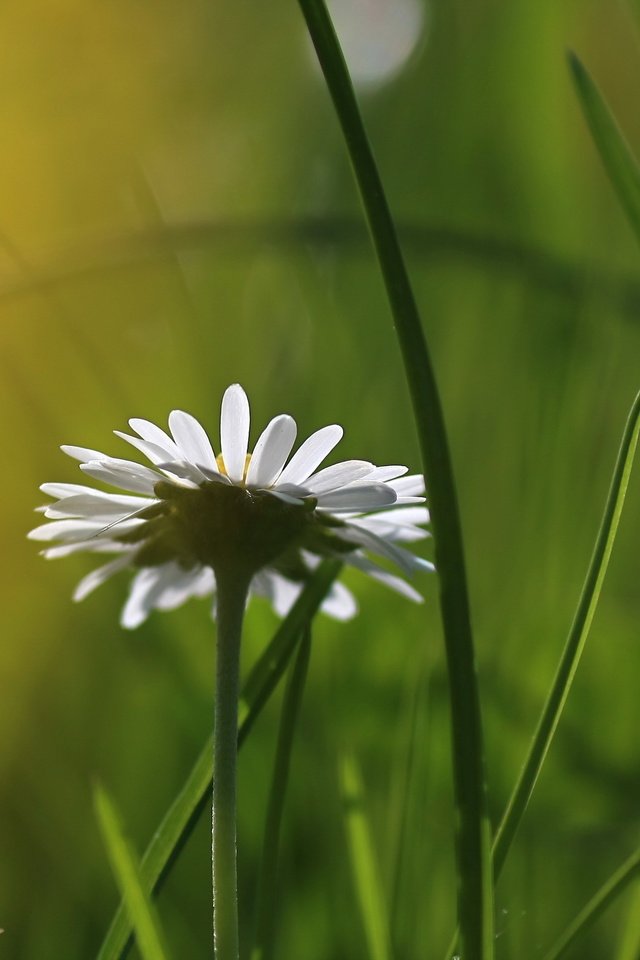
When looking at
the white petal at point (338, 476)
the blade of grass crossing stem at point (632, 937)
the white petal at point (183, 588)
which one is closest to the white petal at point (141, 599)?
the white petal at point (183, 588)

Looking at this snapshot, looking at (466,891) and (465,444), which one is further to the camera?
(465,444)

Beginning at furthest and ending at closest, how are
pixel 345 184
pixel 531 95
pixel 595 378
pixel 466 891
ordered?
1. pixel 345 184
2. pixel 531 95
3. pixel 595 378
4. pixel 466 891

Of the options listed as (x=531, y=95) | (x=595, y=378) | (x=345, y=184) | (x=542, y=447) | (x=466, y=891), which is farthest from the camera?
(x=345, y=184)

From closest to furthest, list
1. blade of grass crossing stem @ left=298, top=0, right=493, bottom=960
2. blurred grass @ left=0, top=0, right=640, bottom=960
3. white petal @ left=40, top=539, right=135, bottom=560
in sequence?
blade of grass crossing stem @ left=298, top=0, right=493, bottom=960 < white petal @ left=40, top=539, right=135, bottom=560 < blurred grass @ left=0, top=0, right=640, bottom=960

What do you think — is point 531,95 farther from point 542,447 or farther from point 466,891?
point 466,891

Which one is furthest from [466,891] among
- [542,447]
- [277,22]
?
[277,22]

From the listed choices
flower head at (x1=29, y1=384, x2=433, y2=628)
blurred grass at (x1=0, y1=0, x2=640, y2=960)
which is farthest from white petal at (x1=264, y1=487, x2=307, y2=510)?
blurred grass at (x1=0, y1=0, x2=640, y2=960)

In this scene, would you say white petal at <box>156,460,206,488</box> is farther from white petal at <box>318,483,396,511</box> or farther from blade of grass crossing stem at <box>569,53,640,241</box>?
blade of grass crossing stem at <box>569,53,640,241</box>

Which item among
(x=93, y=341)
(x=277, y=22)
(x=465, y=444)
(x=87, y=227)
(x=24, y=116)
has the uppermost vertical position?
(x=277, y=22)
